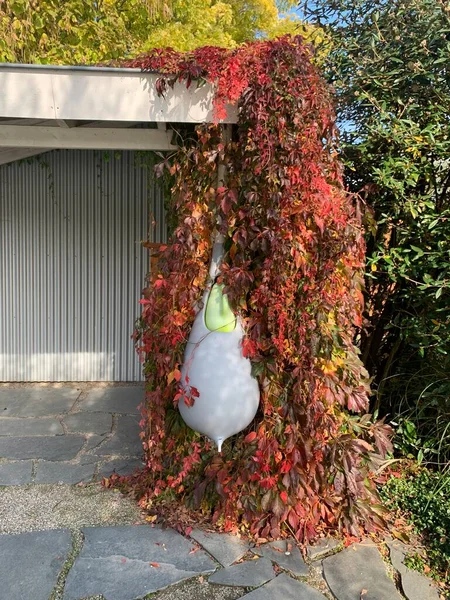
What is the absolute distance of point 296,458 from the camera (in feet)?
7.93

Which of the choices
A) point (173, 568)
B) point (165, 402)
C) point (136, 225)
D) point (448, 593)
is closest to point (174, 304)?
point (165, 402)

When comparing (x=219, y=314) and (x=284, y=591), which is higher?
(x=219, y=314)

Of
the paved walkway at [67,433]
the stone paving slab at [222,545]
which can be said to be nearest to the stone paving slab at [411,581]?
the stone paving slab at [222,545]

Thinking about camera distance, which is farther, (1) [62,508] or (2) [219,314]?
(1) [62,508]

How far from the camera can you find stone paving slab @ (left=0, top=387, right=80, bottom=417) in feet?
14.8

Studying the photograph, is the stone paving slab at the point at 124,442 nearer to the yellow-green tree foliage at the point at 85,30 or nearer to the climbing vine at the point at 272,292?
the climbing vine at the point at 272,292

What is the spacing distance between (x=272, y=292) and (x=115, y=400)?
3068 mm

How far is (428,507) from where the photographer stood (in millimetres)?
2760

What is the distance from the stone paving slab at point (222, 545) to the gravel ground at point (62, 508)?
0.37 m

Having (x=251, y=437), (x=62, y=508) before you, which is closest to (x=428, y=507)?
(x=251, y=437)

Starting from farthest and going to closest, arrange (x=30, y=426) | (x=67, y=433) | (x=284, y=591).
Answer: (x=30, y=426) < (x=67, y=433) < (x=284, y=591)

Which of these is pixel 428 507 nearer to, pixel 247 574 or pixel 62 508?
pixel 247 574

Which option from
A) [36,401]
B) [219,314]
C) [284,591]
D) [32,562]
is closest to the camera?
[284,591]

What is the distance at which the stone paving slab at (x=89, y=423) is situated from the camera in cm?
406
